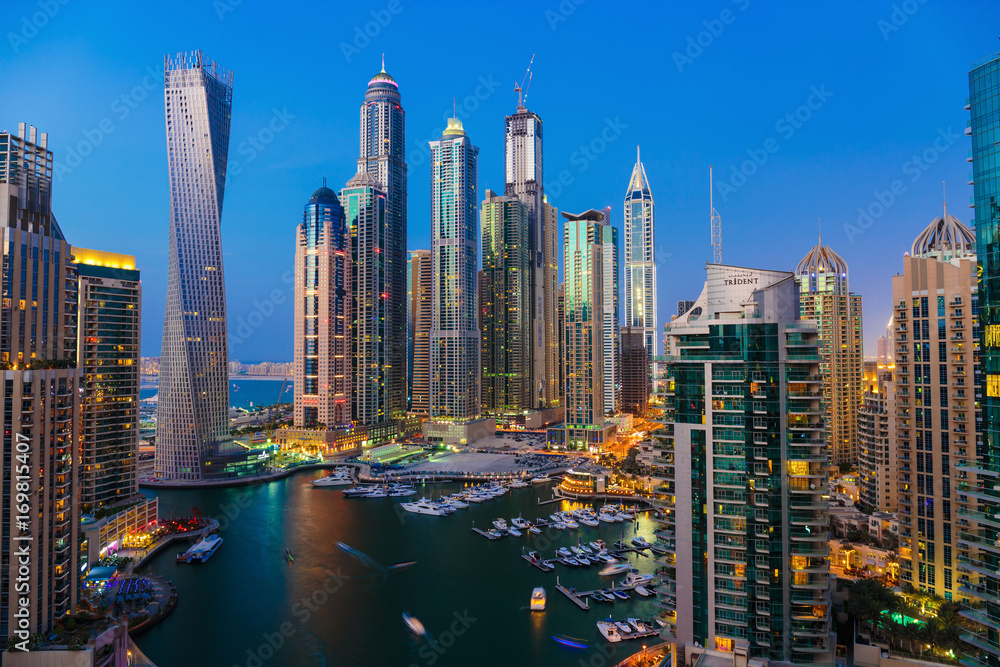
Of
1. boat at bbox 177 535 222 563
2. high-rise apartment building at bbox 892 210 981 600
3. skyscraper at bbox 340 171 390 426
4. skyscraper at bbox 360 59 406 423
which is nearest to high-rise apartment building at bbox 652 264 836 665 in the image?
high-rise apartment building at bbox 892 210 981 600

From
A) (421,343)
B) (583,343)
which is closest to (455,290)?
(421,343)

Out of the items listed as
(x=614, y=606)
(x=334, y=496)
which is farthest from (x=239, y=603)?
(x=334, y=496)

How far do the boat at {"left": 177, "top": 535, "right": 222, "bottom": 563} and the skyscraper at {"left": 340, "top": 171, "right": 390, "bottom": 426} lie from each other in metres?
47.2

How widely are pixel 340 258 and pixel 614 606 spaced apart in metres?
68.5

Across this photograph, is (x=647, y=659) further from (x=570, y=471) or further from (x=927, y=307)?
(x=570, y=471)

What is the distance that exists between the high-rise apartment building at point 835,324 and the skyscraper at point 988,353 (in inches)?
1660

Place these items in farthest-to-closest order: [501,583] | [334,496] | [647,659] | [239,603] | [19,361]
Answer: [334,496] < [501,583] < [239,603] < [647,659] < [19,361]

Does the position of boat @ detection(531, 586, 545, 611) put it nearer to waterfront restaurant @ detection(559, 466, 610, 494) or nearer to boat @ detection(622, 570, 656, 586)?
boat @ detection(622, 570, 656, 586)

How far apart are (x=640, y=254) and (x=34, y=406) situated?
540 feet

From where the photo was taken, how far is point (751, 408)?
22672mm

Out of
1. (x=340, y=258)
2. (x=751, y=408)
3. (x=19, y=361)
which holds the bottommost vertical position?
(x=751, y=408)

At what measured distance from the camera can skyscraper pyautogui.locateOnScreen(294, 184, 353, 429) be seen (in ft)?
287

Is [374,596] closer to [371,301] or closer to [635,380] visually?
[371,301]

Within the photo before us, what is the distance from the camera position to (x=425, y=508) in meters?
56.5
